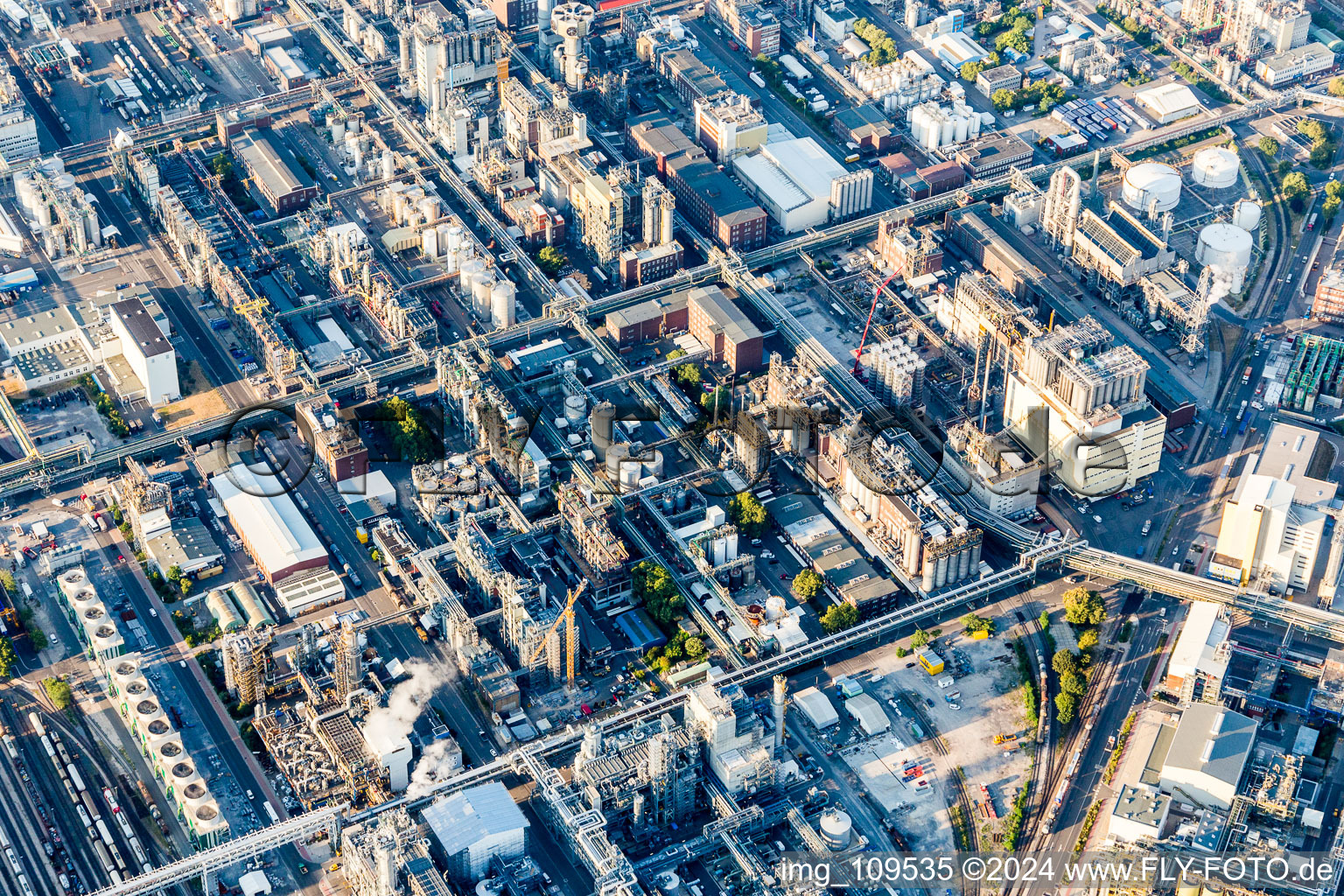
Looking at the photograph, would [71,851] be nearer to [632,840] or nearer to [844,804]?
[632,840]

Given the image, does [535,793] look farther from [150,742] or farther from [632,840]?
[150,742]

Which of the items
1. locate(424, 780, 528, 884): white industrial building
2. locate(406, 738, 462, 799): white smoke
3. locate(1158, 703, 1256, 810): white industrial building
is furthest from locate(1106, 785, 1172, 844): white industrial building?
locate(406, 738, 462, 799): white smoke

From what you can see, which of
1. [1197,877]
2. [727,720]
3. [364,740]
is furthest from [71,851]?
[1197,877]

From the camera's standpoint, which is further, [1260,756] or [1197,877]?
[1260,756]

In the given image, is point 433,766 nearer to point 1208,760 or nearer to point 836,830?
point 836,830

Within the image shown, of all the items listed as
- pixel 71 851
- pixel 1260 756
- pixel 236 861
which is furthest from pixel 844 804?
pixel 71 851

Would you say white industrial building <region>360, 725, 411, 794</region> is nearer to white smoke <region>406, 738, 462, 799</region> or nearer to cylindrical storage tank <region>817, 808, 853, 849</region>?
white smoke <region>406, 738, 462, 799</region>

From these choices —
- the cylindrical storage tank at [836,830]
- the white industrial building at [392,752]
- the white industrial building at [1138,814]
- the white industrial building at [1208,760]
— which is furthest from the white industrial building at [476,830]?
the white industrial building at [1208,760]

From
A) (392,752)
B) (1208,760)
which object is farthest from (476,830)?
(1208,760)
